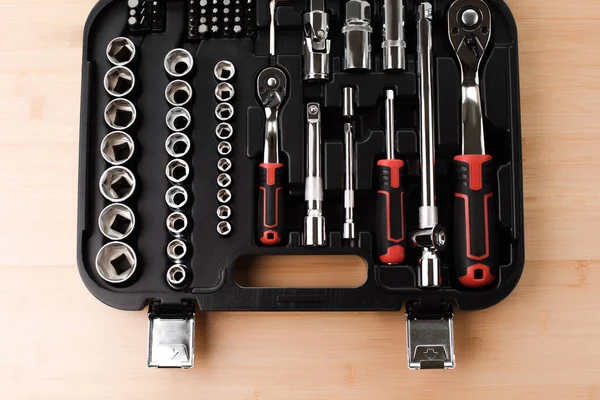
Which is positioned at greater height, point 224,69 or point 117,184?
point 224,69

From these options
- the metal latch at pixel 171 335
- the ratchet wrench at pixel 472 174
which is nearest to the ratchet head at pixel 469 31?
the ratchet wrench at pixel 472 174

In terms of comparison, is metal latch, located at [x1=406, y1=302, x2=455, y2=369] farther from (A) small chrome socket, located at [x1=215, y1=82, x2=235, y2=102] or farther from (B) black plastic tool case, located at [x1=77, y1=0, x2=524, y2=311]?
(A) small chrome socket, located at [x1=215, y1=82, x2=235, y2=102]

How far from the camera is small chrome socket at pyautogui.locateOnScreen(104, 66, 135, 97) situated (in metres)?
0.91

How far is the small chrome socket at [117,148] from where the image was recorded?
2.94 feet

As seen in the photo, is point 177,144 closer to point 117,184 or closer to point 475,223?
point 117,184

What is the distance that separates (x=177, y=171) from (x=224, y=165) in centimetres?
8

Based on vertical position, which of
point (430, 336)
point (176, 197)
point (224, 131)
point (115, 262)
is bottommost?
point (430, 336)

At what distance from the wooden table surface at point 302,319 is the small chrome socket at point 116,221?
0.24 ft

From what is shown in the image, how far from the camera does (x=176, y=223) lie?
2.93ft

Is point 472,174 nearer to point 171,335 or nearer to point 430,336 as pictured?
point 430,336

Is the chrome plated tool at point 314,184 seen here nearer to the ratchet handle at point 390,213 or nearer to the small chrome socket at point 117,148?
the ratchet handle at point 390,213

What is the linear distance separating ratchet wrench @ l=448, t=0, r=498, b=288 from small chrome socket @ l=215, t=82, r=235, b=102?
36 centimetres

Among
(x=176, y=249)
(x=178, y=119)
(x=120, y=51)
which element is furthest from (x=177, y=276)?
(x=120, y=51)

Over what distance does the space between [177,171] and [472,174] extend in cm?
45
